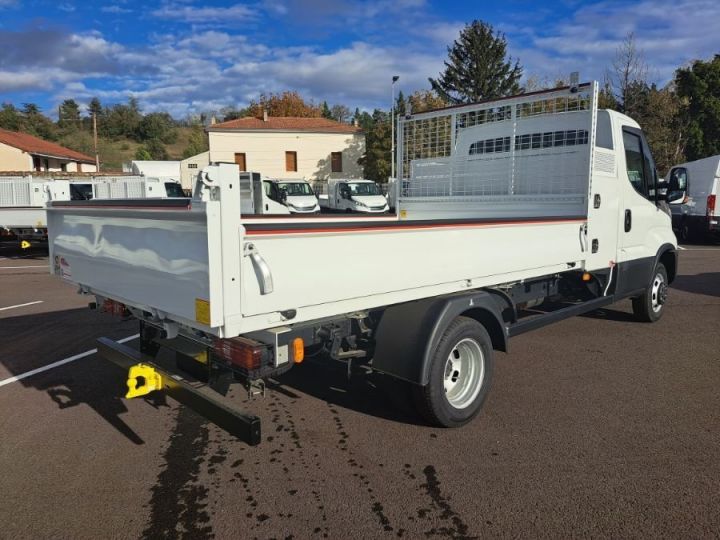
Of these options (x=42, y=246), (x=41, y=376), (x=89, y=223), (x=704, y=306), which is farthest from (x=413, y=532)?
(x=42, y=246)

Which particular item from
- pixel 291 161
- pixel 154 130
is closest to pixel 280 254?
pixel 291 161

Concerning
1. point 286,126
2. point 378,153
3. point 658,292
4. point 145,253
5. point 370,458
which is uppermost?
point 286,126

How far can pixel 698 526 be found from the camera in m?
2.99

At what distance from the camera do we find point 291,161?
142 ft

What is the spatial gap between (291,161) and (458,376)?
40.4m

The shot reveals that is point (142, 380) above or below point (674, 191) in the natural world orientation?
below

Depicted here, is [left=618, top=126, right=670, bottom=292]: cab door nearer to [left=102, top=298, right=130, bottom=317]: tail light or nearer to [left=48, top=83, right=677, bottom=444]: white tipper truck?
[left=48, top=83, right=677, bottom=444]: white tipper truck

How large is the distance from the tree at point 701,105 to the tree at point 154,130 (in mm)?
83835

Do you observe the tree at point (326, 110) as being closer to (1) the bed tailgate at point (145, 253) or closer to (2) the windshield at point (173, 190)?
(2) the windshield at point (173, 190)

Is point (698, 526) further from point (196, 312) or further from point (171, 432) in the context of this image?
point (171, 432)

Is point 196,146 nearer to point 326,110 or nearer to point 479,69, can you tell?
point 326,110

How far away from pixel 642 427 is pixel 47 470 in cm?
433

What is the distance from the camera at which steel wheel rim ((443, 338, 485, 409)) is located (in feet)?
14.1

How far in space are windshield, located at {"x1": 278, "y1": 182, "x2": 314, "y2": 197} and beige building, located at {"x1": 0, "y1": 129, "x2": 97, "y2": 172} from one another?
29831 mm
